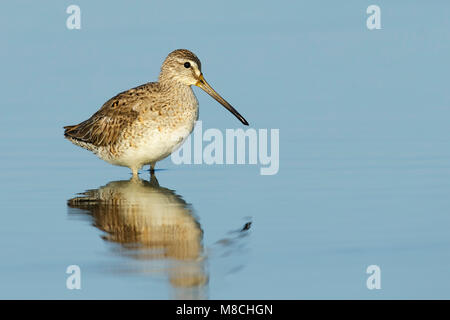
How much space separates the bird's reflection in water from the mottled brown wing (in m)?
0.71

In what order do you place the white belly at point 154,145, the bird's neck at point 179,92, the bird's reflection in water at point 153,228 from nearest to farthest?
the bird's reflection in water at point 153,228 → the white belly at point 154,145 → the bird's neck at point 179,92

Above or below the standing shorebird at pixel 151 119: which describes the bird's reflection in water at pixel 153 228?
below

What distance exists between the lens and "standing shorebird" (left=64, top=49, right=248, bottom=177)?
11.7m

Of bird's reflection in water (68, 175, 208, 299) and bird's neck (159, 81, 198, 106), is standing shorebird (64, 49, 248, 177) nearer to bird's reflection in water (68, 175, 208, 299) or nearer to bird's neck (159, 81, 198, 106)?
bird's neck (159, 81, 198, 106)

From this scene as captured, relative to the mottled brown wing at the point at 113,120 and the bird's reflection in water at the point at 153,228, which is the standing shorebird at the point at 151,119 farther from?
the bird's reflection in water at the point at 153,228

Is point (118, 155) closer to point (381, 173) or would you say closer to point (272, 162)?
point (272, 162)

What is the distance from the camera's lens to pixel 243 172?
11.9 metres

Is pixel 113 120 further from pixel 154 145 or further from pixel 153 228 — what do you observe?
pixel 153 228

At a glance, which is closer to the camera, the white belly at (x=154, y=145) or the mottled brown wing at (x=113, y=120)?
Answer: the white belly at (x=154, y=145)

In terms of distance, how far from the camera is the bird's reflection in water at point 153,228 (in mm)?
7809

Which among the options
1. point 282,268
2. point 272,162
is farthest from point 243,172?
point 282,268

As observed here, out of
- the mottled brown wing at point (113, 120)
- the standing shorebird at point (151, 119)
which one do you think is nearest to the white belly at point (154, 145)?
the standing shorebird at point (151, 119)

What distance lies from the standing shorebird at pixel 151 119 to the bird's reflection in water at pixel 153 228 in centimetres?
41

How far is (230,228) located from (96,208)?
5.60 feet
